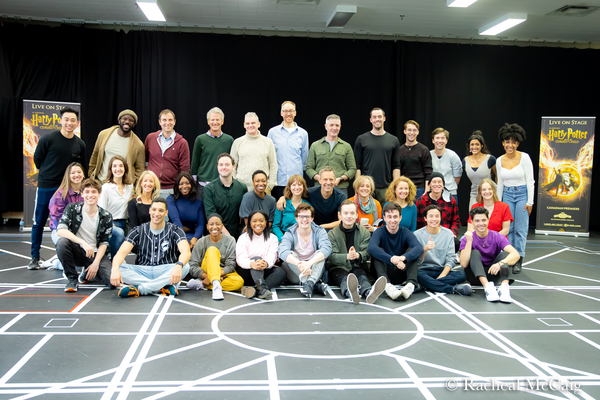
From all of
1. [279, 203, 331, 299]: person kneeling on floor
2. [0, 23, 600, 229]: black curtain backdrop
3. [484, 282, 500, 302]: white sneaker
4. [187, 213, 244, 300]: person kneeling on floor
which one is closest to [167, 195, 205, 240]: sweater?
[187, 213, 244, 300]: person kneeling on floor

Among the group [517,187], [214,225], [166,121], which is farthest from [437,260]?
[166,121]

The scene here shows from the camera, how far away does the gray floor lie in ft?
7.45

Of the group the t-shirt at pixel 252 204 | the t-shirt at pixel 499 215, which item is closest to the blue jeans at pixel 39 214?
the t-shirt at pixel 252 204

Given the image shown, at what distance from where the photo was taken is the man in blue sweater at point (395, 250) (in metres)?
4.03

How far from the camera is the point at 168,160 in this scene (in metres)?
5.02

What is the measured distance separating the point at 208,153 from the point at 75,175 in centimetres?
138

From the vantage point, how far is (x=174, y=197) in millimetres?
4672

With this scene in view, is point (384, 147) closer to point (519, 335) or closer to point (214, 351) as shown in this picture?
point (519, 335)

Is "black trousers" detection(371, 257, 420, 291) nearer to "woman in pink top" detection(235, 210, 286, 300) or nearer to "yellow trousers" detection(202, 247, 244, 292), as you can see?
"woman in pink top" detection(235, 210, 286, 300)

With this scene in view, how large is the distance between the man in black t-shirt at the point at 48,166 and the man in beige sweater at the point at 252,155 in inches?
70.1

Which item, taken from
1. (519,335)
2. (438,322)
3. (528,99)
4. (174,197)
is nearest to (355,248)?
(438,322)

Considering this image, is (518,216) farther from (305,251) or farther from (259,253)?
(259,253)

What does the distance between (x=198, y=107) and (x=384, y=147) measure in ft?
14.1

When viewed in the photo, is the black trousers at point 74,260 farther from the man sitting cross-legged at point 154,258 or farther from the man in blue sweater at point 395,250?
the man in blue sweater at point 395,250
